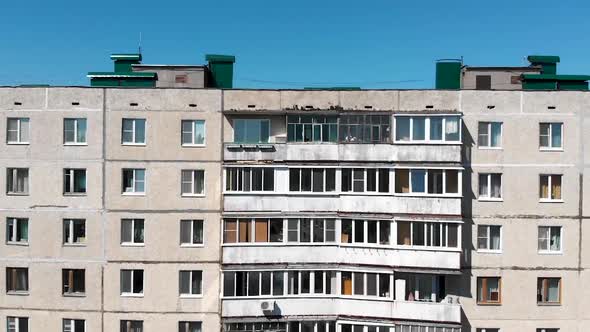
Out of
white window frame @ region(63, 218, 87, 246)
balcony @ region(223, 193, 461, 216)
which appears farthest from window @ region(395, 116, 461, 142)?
white window frame @ region(63, 218, 87, 246)

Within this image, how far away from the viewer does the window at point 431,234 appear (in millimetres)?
26984

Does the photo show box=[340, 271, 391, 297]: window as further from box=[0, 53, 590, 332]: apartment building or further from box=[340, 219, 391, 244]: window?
box=[340, 219, 391, 244]: window

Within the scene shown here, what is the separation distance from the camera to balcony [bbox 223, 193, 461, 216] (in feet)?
89.0

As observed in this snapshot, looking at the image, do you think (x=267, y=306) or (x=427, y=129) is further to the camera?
(x=267, y=306)

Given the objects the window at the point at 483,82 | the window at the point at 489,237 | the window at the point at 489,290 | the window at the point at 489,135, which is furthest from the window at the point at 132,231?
the window at the point at 483,82

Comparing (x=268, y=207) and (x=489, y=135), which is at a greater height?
(x=489, y=135)

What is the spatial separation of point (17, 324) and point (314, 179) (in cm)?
1983

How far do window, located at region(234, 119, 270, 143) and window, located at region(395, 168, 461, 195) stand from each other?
813 centimetres

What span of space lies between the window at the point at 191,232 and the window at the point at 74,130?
7.79 metres

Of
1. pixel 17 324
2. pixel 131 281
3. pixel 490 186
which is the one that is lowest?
pixel 17 324

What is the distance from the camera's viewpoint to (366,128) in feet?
91.0

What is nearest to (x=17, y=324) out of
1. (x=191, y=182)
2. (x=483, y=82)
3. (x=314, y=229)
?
(x=191, y=182)

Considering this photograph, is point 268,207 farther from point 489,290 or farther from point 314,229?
point 489,290

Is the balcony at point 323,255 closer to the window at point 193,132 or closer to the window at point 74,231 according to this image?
the window at point 193,132
